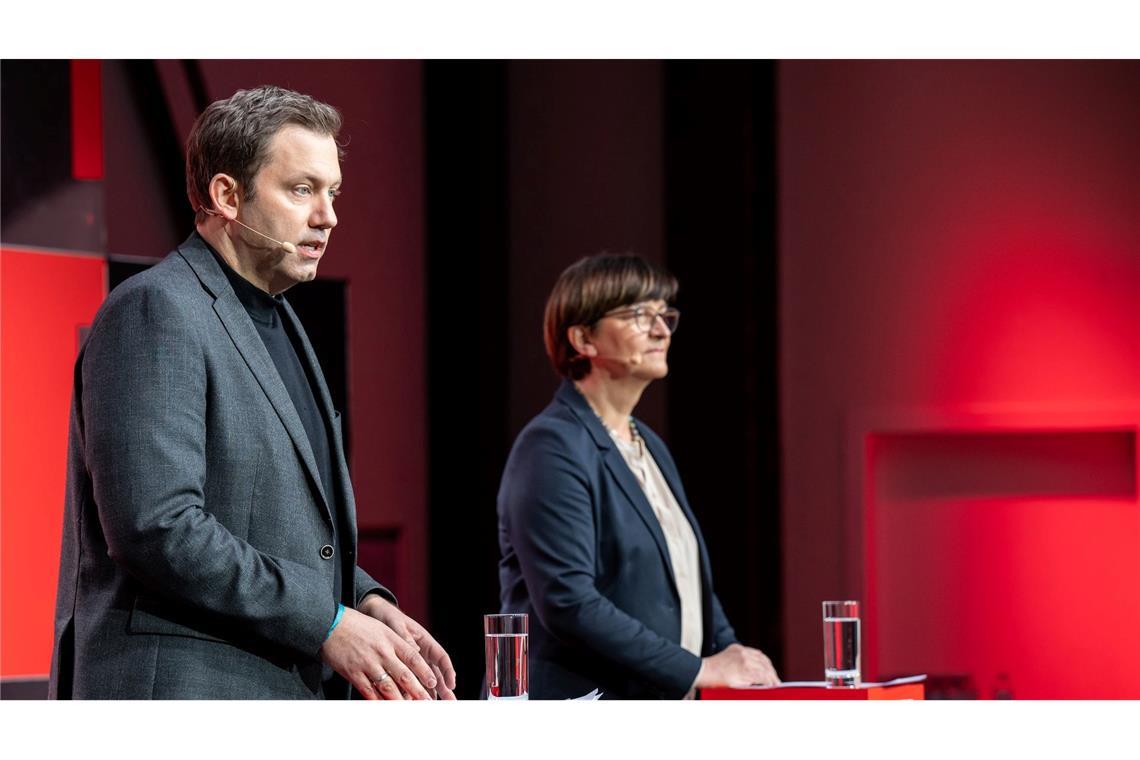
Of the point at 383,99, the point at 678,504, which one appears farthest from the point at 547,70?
the point at 678,504

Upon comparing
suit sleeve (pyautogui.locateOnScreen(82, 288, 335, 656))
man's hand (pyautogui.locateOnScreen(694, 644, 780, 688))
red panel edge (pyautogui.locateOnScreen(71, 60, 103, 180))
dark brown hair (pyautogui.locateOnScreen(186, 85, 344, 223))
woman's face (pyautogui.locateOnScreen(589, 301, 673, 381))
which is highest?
red panel edge (pyautogui.locateOnScreen(71, 60, 103, 180))

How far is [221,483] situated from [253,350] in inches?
7.7

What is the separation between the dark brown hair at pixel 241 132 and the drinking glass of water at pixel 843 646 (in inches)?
52.3

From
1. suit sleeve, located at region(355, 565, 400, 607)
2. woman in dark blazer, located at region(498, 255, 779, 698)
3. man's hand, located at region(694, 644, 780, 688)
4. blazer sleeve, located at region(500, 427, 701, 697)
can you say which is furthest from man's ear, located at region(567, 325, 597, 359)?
suit sleeve, located at region(355, 565, 400, 607)

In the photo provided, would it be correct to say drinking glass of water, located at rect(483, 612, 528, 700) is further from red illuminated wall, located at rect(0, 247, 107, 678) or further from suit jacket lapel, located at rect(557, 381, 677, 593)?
red illuminated wall, located at rect(0, 247, 107, 678)

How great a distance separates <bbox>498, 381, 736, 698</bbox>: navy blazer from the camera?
9.19ft

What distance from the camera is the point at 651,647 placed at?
2.80 metres

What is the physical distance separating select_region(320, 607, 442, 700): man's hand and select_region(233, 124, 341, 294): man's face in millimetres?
510

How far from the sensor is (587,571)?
2.86m

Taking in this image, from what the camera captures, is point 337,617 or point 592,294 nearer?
point 337,617

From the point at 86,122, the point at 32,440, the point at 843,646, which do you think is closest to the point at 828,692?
the point at 843,646

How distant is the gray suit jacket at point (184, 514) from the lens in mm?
1747

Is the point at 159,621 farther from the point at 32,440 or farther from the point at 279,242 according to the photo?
the point at 32,440

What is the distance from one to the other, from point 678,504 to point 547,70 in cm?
308
